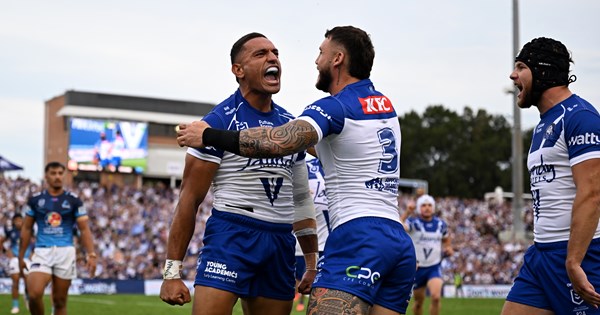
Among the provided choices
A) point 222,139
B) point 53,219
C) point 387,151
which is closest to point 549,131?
point 387,151

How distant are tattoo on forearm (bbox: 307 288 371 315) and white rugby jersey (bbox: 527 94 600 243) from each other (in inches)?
65.4

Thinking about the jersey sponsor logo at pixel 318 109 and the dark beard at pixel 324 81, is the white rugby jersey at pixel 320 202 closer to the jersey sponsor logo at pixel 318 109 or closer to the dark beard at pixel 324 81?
the dark beard at pixel 324 81

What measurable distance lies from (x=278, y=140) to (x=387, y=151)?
0.72 m

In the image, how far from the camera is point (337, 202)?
5809 mm

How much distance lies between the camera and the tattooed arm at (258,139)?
5609mm

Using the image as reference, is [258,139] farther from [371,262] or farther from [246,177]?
[371,262]

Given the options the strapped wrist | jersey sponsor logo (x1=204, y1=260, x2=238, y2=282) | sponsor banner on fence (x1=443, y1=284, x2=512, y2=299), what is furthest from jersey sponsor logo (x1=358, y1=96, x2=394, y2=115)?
sponsor banner on fence (x1=443, y1=284, x2=512, y2=299)

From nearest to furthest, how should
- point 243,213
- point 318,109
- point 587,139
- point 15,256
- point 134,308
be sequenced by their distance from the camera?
point 318,109 < point 587,139 < point 243,213 < point 15,256 < point 134,308

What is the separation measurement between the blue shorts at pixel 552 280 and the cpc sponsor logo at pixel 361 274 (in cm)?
153

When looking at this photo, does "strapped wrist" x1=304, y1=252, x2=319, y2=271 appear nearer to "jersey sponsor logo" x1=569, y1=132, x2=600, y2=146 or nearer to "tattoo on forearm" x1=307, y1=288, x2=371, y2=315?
"tattoo on forearm" x1=307, y1=288, x2=371, y2=315

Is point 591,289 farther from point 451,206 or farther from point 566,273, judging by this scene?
point 451,206

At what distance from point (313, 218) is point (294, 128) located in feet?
5.64

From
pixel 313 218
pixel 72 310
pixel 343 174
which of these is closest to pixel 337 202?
pixel 343 174

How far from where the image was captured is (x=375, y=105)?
5828 mm
